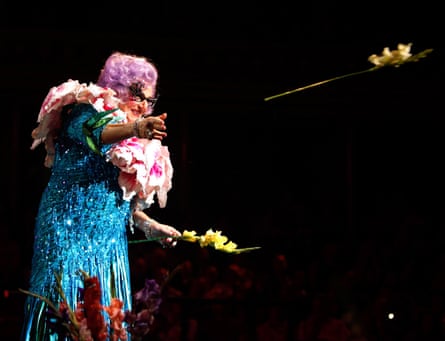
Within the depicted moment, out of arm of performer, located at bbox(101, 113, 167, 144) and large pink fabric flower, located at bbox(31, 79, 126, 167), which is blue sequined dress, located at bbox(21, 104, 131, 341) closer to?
large pink fabric flower, located at bbox(31, 79, 126, 167)

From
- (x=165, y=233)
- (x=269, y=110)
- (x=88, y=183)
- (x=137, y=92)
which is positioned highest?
(x=269, y=110)

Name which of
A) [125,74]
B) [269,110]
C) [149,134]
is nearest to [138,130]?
[149,134]

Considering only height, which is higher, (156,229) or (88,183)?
(88,183)

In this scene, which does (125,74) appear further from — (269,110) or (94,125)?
(269,110)

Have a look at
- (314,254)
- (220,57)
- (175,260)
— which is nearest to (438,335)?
(314,254)

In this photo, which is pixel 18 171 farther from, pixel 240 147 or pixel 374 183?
pixel 374 183

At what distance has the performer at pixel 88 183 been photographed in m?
2.00

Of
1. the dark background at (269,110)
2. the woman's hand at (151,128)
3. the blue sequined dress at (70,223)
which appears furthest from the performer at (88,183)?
the dark background at (269,110)

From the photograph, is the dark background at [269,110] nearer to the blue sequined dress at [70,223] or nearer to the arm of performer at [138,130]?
the blue sequined dress at [70,223]

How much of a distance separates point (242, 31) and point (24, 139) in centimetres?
139

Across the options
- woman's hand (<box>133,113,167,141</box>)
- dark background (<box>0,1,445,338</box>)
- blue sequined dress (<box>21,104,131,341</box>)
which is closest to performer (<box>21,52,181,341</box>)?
blue sequined dress (<box>21,104,131,341</box>)

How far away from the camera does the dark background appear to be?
172 inches

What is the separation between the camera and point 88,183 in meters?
2.03

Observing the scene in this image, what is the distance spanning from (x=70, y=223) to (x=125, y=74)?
40 centimetres
